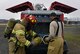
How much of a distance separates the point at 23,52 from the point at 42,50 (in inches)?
165

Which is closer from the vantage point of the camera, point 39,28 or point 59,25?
point 59,25

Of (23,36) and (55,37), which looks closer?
(23,36)

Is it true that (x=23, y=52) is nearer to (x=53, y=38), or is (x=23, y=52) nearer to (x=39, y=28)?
(x=53, y=38)

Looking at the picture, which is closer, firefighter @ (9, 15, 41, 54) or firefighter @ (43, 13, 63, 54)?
firefighter @ (9, 15, 41, 54)

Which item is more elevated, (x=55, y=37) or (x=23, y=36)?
(x=23, y=36)

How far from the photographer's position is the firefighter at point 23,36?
7918 mm

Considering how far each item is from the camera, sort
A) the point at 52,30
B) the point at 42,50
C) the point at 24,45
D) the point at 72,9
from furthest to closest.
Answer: the point at 72,9, the point at 42,50, the point at 52,30, the point at 24,45

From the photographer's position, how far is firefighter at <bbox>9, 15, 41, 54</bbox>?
7918mm

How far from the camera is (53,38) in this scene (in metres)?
9.25

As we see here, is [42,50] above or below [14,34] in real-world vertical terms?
below

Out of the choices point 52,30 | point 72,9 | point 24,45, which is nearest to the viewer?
point 24,45

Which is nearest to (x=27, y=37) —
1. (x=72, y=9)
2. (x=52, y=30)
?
(x=52, y=30)

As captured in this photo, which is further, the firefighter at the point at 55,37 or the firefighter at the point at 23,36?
the firefighter at the point at 55,37

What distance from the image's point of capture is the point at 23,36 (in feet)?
26.0
